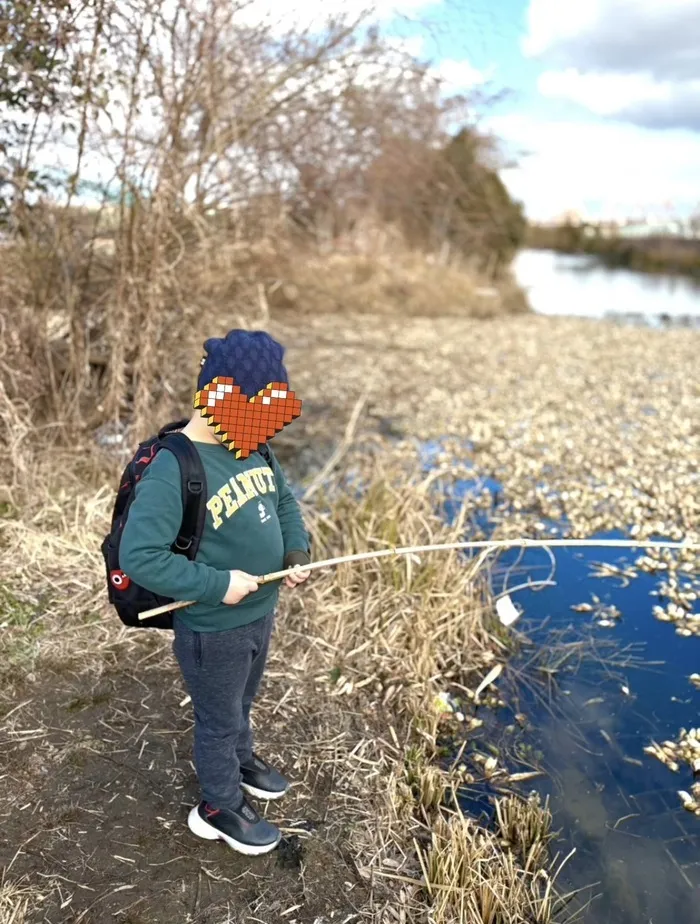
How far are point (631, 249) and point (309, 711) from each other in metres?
54.2

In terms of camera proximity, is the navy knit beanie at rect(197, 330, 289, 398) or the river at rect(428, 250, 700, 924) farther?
the river at rect(428, 250, 700, 924)

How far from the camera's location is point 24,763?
2.68 meters

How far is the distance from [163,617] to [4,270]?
3327mm

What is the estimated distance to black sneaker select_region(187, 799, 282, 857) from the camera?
7.72 feet

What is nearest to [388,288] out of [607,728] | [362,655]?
[362,655]

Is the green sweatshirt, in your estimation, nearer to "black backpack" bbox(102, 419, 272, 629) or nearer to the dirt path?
"black backpack" bbox(102, 419, 272, 629)

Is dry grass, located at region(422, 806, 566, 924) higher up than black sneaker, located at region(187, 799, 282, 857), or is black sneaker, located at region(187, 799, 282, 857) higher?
black sneaker, located at region(187, 799, 282, 857)

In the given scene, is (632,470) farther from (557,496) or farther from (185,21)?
(185,21)

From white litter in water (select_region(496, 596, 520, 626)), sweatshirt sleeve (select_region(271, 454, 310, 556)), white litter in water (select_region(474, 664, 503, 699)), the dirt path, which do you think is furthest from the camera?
white litter in water (select_region(496, 596, 520, 626))

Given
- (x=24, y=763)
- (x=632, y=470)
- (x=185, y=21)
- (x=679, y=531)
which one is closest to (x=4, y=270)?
(x=185, y=21)

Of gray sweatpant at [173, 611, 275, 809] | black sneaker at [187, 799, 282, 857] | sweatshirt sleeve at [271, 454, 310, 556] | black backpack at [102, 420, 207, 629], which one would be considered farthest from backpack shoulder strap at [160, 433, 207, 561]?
black sneaker at [187, 799, 282, 857]

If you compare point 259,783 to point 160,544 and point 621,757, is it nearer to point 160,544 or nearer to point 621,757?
point 160,544

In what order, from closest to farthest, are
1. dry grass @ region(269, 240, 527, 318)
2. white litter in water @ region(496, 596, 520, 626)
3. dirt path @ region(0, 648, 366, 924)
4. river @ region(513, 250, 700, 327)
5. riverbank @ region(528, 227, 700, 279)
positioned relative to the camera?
1. dirt path @ region(0, 648, 366, 924)
2. white litter in water @ region(496, 596, 520, 626)
3. dry grass @ region(269, 240, 527, 318)
4. river @ region(513, 250, 700, 327)
5. riverbank @ region(528, 227, 700, 279)

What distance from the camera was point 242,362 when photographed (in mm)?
1957
